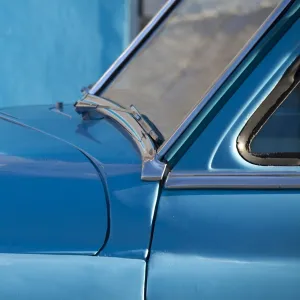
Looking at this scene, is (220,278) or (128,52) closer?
(220,278)

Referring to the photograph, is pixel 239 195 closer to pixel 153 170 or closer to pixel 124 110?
pixel 153 170

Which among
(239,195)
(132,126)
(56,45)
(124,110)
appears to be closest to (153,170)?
(239,195)

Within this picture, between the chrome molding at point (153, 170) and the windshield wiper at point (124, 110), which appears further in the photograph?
the windshield wiper at point (124, 110)

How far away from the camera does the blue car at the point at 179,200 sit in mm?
1252

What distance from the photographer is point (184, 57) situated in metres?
2.08

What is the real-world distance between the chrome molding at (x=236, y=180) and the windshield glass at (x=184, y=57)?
253mm

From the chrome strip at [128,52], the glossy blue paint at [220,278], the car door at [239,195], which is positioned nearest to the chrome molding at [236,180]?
the car door at [239,195]

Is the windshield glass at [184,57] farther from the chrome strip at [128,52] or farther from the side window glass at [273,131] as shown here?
the side window glass at [273,131]

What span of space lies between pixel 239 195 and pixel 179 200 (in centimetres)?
14

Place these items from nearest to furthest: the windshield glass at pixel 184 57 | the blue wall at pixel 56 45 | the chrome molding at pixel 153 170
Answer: the chrome molding at pixel 153 170, the windshield glass at pixel 184 57, the blue wall at pixel 56 45

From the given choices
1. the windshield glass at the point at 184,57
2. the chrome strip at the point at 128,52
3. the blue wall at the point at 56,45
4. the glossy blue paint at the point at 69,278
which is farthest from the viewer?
the blue wall at the point at 56,45

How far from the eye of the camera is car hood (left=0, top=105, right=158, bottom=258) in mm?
1292

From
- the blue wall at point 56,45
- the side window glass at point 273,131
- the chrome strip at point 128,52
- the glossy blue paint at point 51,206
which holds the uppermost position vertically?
the blue wall at point 56,45

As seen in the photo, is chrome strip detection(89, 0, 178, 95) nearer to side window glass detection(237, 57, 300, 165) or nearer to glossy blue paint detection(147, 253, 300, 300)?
side window glass detection(237, 57, 300, 165)
